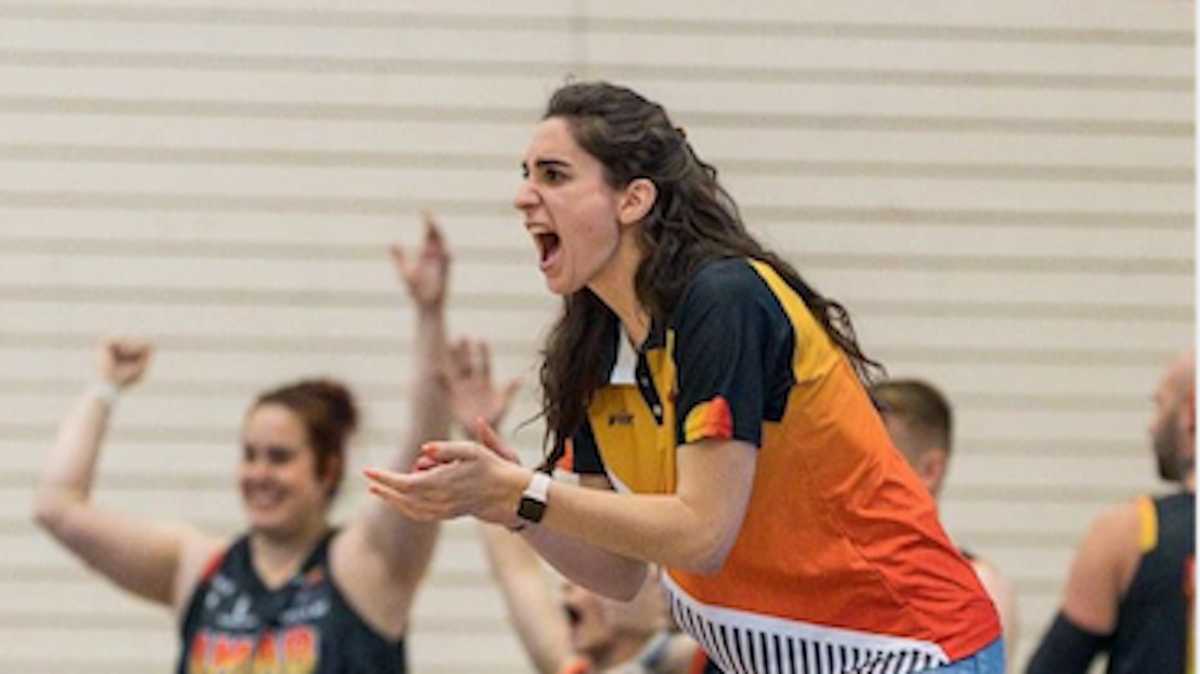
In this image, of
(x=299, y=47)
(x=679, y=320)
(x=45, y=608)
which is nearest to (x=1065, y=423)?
(x=299, y=47)

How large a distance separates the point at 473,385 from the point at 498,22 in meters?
3.12

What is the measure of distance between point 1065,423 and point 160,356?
3.25 m

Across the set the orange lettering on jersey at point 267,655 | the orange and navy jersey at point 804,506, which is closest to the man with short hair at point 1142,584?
the orange and navy jersey at point 804,506

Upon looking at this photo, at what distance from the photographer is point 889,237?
920cm

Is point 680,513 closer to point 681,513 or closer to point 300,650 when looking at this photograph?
point 681,513

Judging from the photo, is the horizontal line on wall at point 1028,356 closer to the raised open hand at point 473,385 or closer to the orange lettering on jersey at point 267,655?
the raised open hand at point 473,385

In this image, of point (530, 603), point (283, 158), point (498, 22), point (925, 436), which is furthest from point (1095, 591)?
point (283, 158)

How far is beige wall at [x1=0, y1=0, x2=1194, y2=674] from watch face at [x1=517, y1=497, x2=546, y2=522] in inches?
183

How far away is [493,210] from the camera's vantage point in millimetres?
9031

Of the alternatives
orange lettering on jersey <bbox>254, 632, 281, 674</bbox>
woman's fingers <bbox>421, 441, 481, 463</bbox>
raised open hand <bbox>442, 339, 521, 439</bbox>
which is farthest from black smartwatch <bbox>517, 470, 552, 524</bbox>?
orange lettering on jersey <bbox>254, 632, 281, 674</bbox>

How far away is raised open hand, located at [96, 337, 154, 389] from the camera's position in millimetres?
7156


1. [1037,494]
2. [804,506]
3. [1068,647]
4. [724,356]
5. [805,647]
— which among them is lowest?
[1037,494]

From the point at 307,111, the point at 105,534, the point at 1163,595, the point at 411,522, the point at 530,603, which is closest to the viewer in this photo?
the point at 1163,595

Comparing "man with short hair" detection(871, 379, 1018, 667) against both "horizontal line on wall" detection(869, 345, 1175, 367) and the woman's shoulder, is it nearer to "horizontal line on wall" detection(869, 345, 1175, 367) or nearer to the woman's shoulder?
the woman's shoulder
